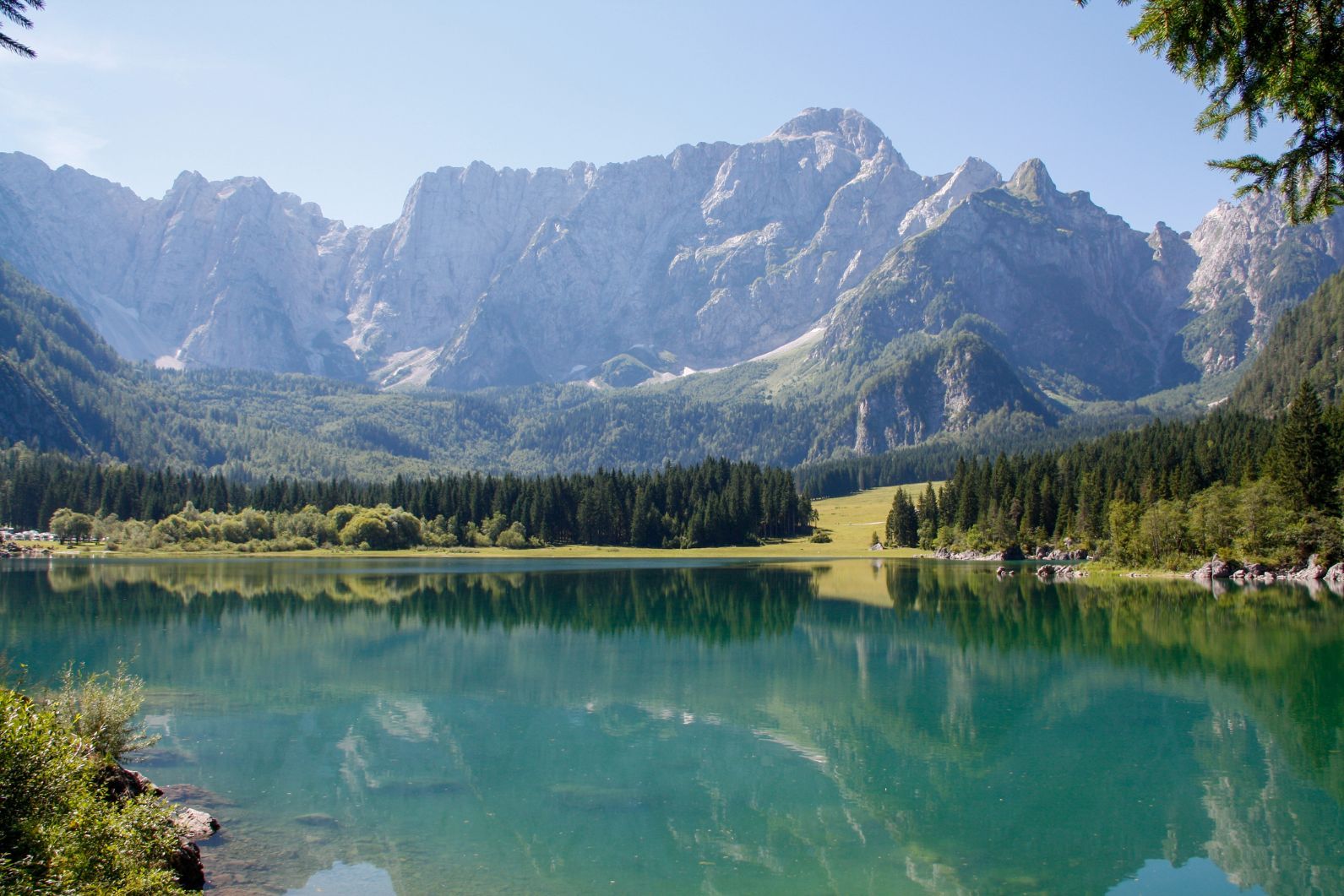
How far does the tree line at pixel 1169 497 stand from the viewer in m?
81.6

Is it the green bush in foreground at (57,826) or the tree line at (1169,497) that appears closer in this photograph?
the green bush in foreground at (57,826)

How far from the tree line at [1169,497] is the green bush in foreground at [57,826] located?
299 feet

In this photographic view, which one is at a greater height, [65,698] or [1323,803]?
[65,698]

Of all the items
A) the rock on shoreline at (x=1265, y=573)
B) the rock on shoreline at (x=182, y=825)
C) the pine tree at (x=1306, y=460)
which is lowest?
the rock on shoreline at (x=1265, y=573)

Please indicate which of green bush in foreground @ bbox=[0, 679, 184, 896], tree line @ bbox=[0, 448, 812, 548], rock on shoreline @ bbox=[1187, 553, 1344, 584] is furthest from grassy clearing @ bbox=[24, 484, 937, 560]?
green bush in foreground @ bbox=[0, 679, 184, 896]

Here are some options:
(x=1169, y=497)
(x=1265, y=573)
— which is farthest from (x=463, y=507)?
(x=1265, y=573)

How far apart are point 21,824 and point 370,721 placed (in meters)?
19.1

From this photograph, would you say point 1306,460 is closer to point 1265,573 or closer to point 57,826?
point 1265,573

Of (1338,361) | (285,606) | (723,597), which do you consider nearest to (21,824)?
(285,606)

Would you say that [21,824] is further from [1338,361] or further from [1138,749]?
[1338,361]

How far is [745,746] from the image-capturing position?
26.7 metres

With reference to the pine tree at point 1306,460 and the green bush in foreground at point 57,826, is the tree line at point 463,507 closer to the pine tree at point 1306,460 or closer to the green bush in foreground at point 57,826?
the pine tree at point 1306,460

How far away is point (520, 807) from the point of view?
21.0m

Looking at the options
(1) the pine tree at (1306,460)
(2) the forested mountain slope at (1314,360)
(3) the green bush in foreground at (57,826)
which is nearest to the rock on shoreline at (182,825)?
(3) the green bush in foreground at (57,826)
